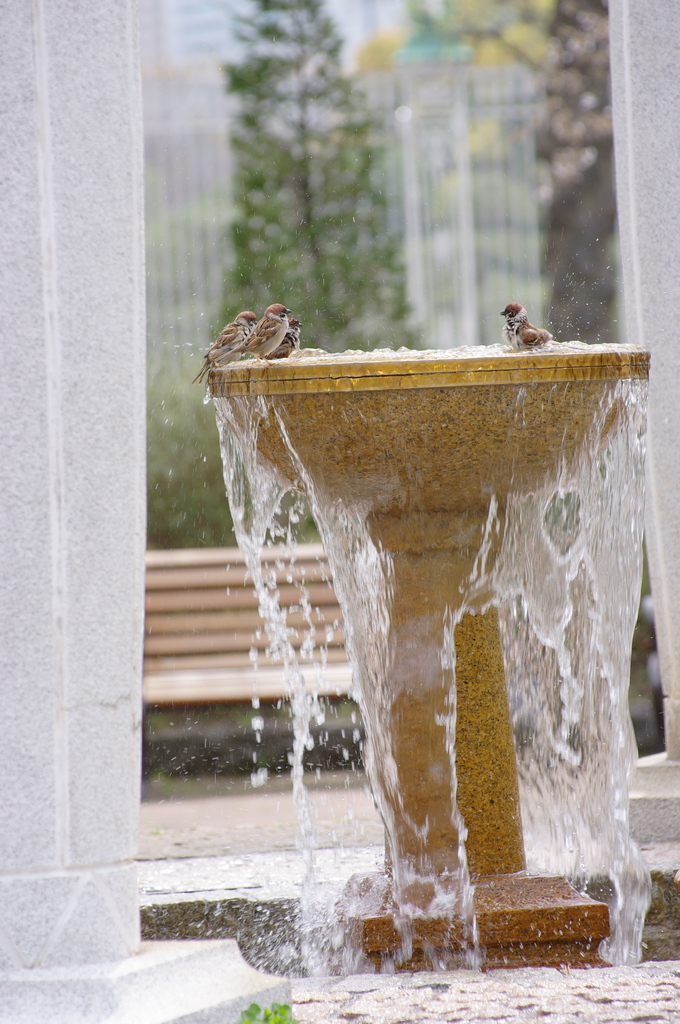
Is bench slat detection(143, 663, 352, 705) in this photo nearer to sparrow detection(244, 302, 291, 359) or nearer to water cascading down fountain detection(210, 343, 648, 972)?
water cascading down fountain detection(210, 343, 648, 972)

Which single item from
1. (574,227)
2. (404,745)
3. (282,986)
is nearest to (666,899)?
(404,745)

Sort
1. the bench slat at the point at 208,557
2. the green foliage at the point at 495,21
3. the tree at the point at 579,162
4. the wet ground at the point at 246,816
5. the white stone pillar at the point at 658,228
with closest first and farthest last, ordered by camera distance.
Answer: the white stone pillar at the point at 658,228, the wet ground at the point at 246,816, the bench slat at the point at 208,557, the tree at the point at 579,162, the green foliage at the point at 495,21

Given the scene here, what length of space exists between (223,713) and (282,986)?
395cm

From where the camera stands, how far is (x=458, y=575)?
285 centimetres

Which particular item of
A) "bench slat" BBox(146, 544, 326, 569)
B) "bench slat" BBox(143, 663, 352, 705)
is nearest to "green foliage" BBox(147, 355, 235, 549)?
"bench slat" BBox(146, 544, 326, 569)

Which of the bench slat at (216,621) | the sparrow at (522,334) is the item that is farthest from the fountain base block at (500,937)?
the bench slat at (216,621)

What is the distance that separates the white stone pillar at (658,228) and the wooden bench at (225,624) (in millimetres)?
2292

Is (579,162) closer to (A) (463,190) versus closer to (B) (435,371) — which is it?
(A) (463,190)

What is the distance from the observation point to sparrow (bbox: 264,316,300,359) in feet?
9.32

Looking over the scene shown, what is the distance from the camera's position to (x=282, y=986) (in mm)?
2205

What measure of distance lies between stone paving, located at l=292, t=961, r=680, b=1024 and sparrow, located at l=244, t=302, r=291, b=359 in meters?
1.44

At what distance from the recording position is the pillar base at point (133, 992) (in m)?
1.96

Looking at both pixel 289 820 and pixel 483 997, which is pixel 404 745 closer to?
pixel 483 997

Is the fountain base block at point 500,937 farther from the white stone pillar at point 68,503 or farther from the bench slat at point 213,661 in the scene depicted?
the bench slat at point 213,661
